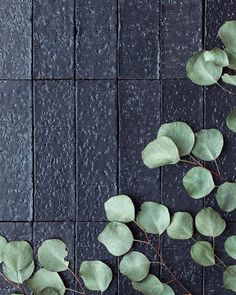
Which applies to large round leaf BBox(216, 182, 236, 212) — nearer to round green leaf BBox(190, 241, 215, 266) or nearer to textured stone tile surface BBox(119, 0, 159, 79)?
round green leaf BBox(190, 241, 215, 266)

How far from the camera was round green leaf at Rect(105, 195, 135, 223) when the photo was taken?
3.44 ft

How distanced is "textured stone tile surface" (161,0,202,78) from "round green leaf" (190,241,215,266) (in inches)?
11.3

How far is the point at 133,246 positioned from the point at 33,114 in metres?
0.28

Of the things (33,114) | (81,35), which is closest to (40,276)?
(33,114)

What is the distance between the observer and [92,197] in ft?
3.51

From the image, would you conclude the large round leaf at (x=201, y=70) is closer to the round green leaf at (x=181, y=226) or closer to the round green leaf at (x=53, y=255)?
the round green leaf at (x=181, y=226)

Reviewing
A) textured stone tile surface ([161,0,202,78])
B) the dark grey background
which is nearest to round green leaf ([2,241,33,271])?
the dark grey background

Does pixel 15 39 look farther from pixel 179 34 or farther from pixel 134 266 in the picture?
pixel 134 266

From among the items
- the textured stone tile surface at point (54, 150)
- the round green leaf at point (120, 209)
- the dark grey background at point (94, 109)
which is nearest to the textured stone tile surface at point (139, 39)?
the dark grey background at point (94, 109)

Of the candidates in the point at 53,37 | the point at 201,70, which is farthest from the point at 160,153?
the point at 53,37

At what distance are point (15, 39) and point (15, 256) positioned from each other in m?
0.36

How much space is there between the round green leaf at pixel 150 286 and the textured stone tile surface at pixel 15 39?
0.39 m

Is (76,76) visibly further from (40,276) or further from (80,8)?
(40,276)

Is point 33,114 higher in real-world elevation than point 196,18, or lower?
lower
